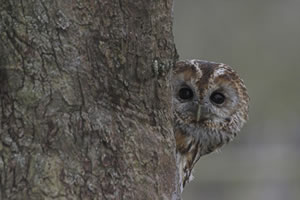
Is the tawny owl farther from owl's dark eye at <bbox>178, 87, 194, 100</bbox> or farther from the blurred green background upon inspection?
the blurred green background

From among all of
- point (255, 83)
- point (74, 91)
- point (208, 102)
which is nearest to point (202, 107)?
point (208, 102)

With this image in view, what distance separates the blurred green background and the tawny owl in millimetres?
6141

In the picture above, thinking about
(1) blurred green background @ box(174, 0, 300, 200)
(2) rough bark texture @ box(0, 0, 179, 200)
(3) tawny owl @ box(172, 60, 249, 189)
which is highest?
(2) rough bark texture @ box(0, 0, 179, 200)

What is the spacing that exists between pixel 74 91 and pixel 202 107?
153 cm

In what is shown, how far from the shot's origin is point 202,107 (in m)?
4.43

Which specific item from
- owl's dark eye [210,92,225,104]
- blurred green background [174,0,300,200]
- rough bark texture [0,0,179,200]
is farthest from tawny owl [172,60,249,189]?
blurred green background [174,0,300,200]

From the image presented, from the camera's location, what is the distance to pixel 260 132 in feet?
39.3

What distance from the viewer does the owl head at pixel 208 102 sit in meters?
4.38

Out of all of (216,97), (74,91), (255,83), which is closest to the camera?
(74,91)

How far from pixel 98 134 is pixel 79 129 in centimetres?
6

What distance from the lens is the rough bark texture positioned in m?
2.93

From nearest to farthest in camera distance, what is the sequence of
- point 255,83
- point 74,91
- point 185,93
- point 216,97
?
point 74,91 → point 185,93 → point 216,97 → point 255,83

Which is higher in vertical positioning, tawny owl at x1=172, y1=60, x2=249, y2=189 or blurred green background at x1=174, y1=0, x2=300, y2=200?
tawny owl at x1=172, y1=60, x2=249, y2=189

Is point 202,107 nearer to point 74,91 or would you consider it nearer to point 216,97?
point 216,97
